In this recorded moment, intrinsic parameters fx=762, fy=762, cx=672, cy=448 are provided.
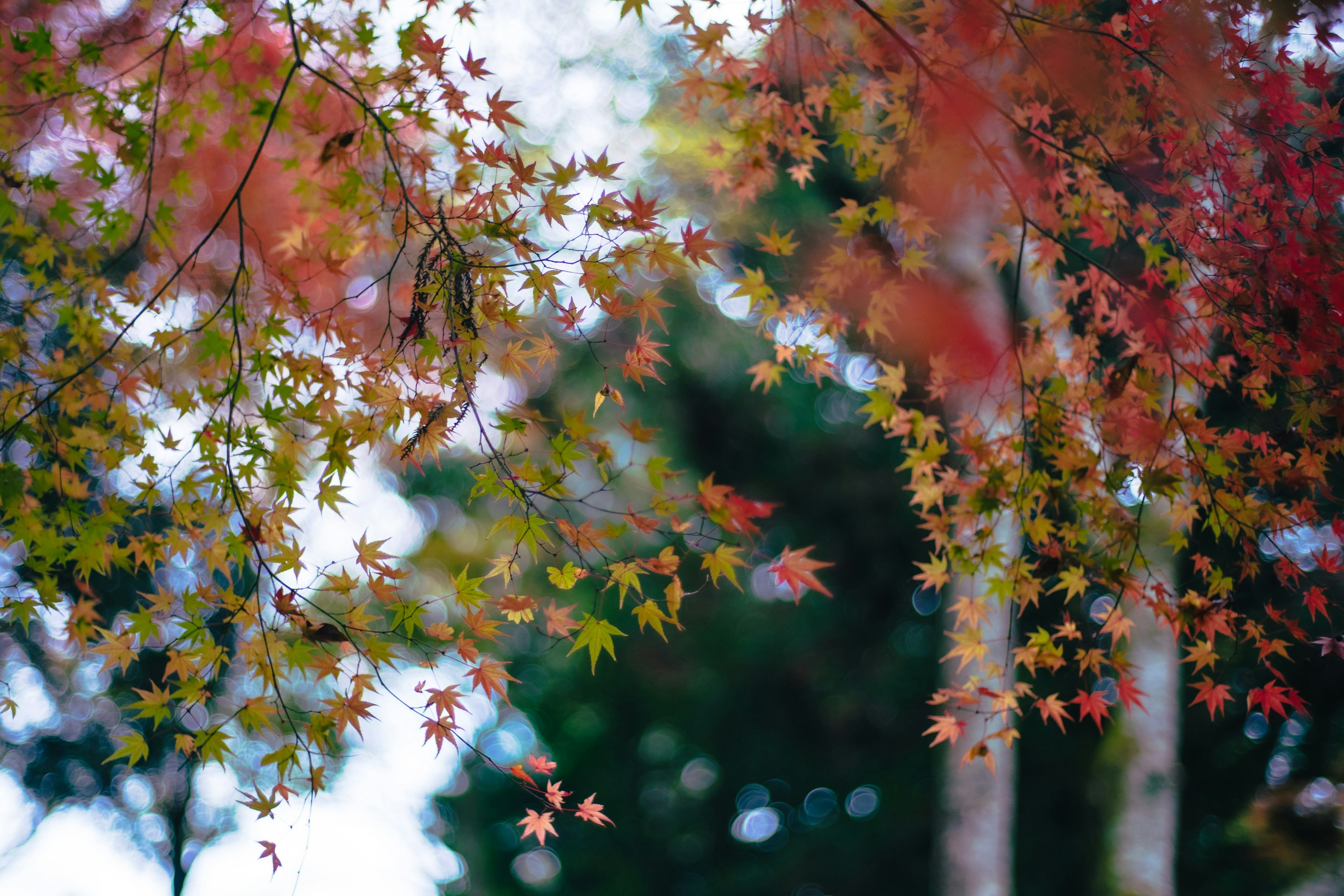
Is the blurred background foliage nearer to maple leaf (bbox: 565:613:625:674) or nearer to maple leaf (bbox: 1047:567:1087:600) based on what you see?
maple leaf (bbox: 1047:567:1087:600)

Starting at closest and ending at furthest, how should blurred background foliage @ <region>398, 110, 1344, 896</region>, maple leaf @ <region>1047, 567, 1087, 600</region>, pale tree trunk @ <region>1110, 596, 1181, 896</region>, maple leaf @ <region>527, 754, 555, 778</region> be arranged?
maple leaf @ <region>527, 754, 555, 778</region> < maple leaf @ <region>1047, 567, 1087, 600</region> < pale tree trunk @ <region>1110, 596, 1181, 896</region> < blurred background foliage @ <region>398, 110, 1344, 896</region>

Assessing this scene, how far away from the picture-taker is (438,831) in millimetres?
9898

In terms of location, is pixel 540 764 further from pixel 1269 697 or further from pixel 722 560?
pixel 1269 697

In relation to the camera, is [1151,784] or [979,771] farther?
[979,771]

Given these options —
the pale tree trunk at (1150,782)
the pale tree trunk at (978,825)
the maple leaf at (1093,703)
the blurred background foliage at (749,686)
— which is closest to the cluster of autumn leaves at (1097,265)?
the maple leaf at (1093,703)

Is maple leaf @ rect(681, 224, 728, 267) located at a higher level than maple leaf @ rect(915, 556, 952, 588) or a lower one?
higher

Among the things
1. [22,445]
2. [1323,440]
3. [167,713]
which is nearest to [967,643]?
[1323,440]

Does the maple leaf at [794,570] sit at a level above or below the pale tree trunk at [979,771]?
below

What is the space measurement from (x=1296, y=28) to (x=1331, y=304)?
93 cm

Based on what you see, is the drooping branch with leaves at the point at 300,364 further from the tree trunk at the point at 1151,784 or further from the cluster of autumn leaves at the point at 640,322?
the tree trunk at the point at 1151,784

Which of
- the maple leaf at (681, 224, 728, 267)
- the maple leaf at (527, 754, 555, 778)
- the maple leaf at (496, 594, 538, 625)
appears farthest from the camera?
the maple leaf at (527, 754, 555, 778)

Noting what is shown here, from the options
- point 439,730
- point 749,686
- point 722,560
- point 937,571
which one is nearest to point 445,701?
point 439,730

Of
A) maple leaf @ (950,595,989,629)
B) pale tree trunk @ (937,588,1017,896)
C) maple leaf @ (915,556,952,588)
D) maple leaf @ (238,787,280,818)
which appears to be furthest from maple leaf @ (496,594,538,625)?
pale tree trunk @ (937,588,1017,896)

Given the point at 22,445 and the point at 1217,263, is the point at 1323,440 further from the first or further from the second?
the point at 22,445
